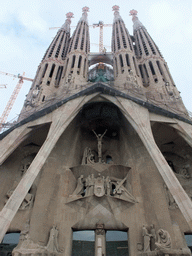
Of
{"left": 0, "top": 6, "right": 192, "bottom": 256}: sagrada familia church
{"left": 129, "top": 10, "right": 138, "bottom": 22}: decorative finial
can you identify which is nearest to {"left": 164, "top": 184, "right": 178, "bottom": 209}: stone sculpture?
{"left": 0, "top": 6, "right": 192, "bottom": 256}: sagrada familia church

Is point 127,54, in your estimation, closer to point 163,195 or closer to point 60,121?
point 60,121

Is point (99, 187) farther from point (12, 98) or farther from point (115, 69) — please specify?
point (12, 98)

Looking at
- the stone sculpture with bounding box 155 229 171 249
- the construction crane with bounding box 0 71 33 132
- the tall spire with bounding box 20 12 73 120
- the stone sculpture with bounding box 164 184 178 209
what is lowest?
the stone sculpture with bounding box 155 229 171 249

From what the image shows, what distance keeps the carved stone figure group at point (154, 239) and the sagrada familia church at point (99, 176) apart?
0.04 meters

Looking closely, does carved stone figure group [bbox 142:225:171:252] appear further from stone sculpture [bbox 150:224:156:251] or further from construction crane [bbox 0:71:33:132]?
construction crane [bbox 0:71:33:132]

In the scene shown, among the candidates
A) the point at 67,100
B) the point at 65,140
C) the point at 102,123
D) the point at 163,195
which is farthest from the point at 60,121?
the point at 163,195

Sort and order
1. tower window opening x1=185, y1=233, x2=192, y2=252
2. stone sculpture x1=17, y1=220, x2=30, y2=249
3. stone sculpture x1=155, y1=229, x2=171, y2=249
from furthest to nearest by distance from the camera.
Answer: tower window opening x1=185, y1=233, x2=192, y2=252
stone sculpture x1=17, y1=220, x2=30, y2=249
stone sculpture x1=155, y1=229, x2=171, y2=249

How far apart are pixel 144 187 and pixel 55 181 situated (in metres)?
5.51

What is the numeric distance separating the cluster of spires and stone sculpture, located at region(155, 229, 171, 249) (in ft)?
28.8

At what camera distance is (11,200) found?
280 inches

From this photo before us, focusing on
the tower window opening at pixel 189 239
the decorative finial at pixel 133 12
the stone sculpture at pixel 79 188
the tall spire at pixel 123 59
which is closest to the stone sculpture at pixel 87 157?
the stone sculpture at pixel 79 188

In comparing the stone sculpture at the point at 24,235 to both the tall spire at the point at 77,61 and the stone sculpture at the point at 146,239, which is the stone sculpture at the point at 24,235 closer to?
the stone sculpture at the point at 146,239

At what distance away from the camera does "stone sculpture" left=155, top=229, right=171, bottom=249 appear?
27.1ft

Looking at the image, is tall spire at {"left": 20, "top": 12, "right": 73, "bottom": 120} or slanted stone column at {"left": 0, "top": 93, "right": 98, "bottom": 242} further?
tall spire at {"left": 20, "top": 12, "right": 73, "bottom": 120}
